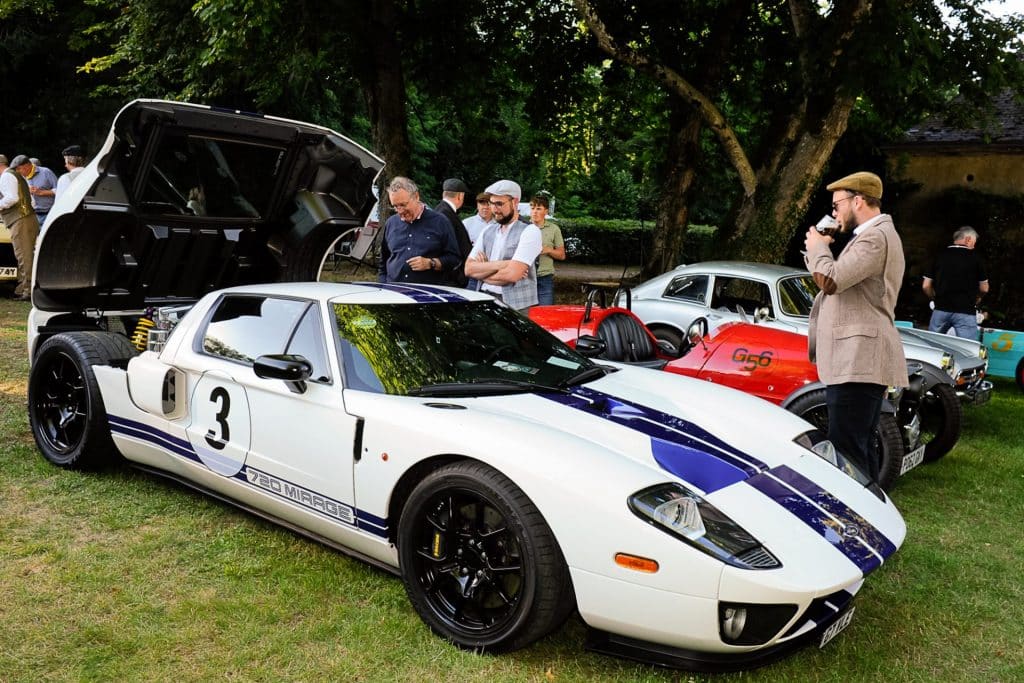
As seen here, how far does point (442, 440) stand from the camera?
3.08 m

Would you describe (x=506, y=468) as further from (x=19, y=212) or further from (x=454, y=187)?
(x=19, y=212)

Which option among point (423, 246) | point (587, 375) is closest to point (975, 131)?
point (423, 246)

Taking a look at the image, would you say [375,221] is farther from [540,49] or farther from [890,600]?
[890,600]

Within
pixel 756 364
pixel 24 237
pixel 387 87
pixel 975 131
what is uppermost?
pixel 387 87

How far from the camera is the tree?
9.95m

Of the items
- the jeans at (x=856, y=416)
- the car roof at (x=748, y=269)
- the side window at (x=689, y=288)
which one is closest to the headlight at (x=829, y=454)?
the jeans at (x=856, y=416)

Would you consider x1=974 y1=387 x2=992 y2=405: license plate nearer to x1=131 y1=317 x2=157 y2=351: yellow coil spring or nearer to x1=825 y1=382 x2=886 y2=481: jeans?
x1=825 y1=382 x2=886 y2=481: jeans

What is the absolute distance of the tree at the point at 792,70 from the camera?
32.7 ft

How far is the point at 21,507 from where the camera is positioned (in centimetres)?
434

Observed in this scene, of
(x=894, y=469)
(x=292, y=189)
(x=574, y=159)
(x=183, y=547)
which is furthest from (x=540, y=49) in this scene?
(x=183, y=547)

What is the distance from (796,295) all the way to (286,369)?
19.4 ft

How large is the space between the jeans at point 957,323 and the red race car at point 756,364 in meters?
3.09

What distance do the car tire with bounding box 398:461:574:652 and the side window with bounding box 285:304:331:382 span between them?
810 millimetres

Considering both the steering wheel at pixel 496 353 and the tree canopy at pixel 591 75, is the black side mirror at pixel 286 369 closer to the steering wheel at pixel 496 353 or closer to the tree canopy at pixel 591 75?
the steering wheel at pixel 496 353
